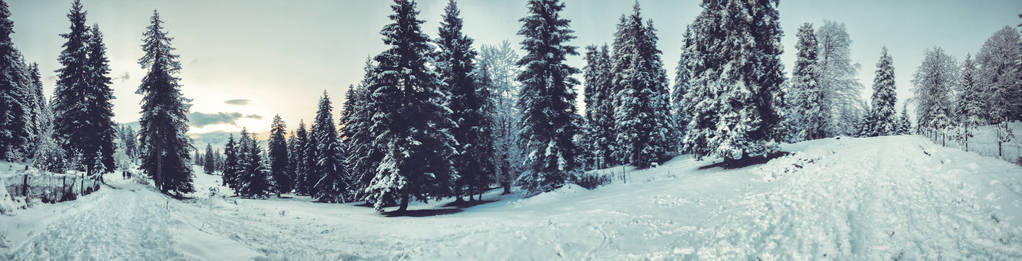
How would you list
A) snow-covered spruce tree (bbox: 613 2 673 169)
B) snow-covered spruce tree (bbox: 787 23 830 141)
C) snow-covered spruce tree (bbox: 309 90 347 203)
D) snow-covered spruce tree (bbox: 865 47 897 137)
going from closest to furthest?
1. snow-covered spruce tree (bbox: 613 2 673 169)
2. snow-covered spruce tree (bbox: 787 23 830 141)
3. snow-covered spruce tree (bbox: 865 47 897 137)
4. snow-covered spruce tree (bbox: 309 90 347 203)

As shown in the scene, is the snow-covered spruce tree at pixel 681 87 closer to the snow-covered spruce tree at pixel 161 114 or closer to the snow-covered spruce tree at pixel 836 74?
the snow-covered spruce tree at pixel 836 74

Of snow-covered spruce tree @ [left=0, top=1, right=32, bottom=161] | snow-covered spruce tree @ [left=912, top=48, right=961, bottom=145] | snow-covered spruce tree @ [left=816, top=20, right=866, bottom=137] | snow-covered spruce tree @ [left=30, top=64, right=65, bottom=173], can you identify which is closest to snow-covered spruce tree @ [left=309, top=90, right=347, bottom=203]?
snow-covered spruce tree @ [left=30, top=64, right=65, bottom=173]

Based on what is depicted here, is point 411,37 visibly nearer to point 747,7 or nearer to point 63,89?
point 747,7

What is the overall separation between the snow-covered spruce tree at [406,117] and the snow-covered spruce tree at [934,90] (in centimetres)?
4831

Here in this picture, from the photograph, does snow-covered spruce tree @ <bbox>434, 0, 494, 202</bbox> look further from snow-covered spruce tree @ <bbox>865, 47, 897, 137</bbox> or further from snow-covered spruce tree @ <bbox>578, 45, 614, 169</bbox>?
snow-covered spruce tree @ <bbox>865, 47, 897, 137</bbox>

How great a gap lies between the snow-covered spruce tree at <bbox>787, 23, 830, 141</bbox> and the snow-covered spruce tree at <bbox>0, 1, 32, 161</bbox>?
60579mm

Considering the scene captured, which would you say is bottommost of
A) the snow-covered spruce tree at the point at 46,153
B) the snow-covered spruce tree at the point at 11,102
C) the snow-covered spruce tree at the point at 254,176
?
the snow-covered spruce tree at the point at 254,176

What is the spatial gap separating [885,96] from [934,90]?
6.08 m

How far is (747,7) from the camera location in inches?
769

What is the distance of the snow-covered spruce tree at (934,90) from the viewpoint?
38469 mm

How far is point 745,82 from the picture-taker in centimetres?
1928

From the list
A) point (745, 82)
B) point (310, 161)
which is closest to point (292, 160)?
point (310, 161)

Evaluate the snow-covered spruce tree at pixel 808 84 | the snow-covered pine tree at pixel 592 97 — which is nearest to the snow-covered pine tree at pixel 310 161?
the snow-covered pine tree at pixel 592 97

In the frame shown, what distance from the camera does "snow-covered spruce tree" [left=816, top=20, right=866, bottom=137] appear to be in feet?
115
